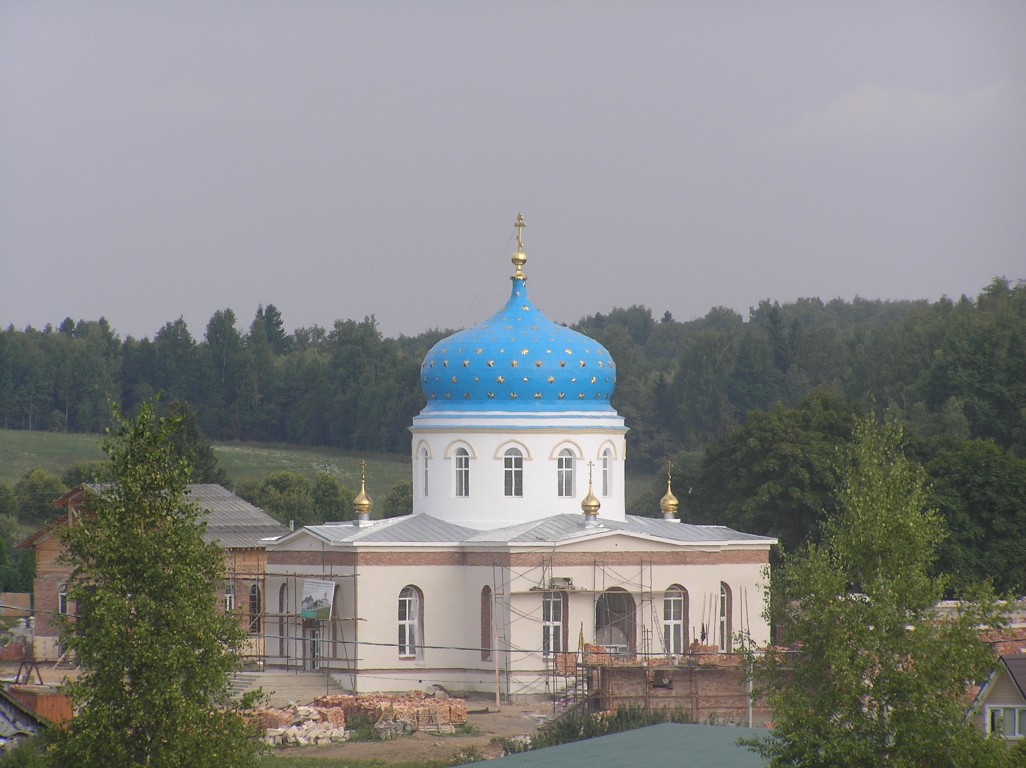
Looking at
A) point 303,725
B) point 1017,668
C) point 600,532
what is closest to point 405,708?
point 303,725

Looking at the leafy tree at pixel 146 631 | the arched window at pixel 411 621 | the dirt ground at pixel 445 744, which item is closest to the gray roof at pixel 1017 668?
the dirt ground at pixel 445 744

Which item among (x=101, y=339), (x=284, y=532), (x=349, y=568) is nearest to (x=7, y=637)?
(x=284, y=532)

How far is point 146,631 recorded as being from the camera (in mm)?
22141

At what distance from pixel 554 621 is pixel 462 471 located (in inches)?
194

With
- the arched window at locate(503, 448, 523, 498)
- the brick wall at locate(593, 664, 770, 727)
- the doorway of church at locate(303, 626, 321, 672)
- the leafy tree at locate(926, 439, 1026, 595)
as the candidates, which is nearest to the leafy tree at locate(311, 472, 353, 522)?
the leafy tree at locate(926, 439, 1026, 595)

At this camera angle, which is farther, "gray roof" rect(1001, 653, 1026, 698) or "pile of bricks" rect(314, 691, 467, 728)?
"pile of bricks" rect(314, 691, 467, 728)

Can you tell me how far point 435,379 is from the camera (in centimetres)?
4534

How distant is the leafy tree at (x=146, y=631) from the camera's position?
22062mm

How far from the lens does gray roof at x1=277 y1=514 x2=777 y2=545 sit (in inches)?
1635

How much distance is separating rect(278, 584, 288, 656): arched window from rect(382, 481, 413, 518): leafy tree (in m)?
25.5

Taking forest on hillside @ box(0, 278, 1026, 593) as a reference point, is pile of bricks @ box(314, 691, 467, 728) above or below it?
below

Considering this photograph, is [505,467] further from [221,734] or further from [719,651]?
[221,734]

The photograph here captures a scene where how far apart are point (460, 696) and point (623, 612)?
12.9ft

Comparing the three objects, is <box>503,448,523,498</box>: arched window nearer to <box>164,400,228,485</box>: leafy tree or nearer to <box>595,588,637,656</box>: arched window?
<box>595,588,637,656</box>: arched window
